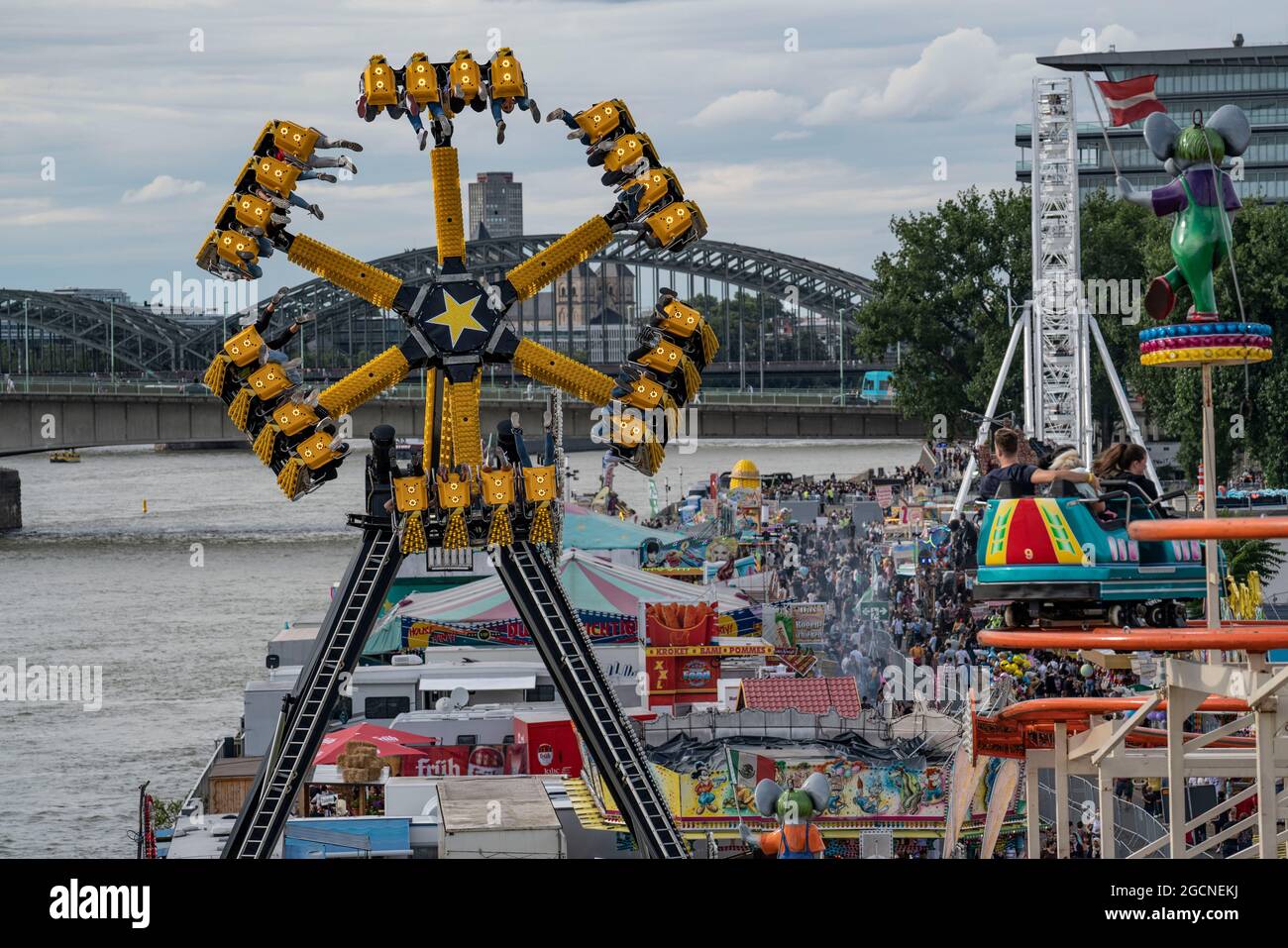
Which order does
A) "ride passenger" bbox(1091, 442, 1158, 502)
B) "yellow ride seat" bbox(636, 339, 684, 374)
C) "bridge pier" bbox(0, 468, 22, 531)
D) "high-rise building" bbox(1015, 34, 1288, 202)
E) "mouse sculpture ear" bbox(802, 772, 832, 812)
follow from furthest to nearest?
"high-rise building" bbox(1015, 34, 1288, 202) < "bridge pier" bbox(0, 468, 22, 531) < "yellow ride seat" bbox(636, 339, 684, 374) < "mouse sculpture ear" bbox(802, 772, 832, 812) < "ride passenger" bbox(1091, 442, 1158, 502)

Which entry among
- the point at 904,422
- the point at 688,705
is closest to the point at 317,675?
the point at 688,705

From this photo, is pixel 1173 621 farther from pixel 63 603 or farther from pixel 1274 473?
pixel 1274 473

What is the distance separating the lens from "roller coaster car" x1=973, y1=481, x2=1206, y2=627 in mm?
11641

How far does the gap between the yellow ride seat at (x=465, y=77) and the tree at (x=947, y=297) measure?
74.7m

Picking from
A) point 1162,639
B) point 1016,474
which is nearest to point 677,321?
point 1016,474

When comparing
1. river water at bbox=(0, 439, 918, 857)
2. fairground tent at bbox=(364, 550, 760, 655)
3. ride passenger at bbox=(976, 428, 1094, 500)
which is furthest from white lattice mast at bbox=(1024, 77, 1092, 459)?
ride passenger at bbox=(976, 428, 1094, 500)

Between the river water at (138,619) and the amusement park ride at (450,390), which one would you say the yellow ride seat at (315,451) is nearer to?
the amusement park ride at (450,390)

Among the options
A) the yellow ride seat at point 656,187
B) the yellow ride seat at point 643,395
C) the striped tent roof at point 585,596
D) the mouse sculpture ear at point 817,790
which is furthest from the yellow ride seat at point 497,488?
the striped tent roof at point 585,596

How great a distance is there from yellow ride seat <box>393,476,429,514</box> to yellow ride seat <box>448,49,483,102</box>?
121 inches

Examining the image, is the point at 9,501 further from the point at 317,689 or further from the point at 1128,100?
the point at 1128,100

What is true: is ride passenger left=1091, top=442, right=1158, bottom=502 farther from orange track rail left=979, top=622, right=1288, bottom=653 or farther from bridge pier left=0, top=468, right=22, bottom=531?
bridge pier left=0, top=468, right=22, bottom=531

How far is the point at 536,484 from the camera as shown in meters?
16.4

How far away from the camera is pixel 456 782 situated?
73.8 ft

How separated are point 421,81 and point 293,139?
1.11 m
